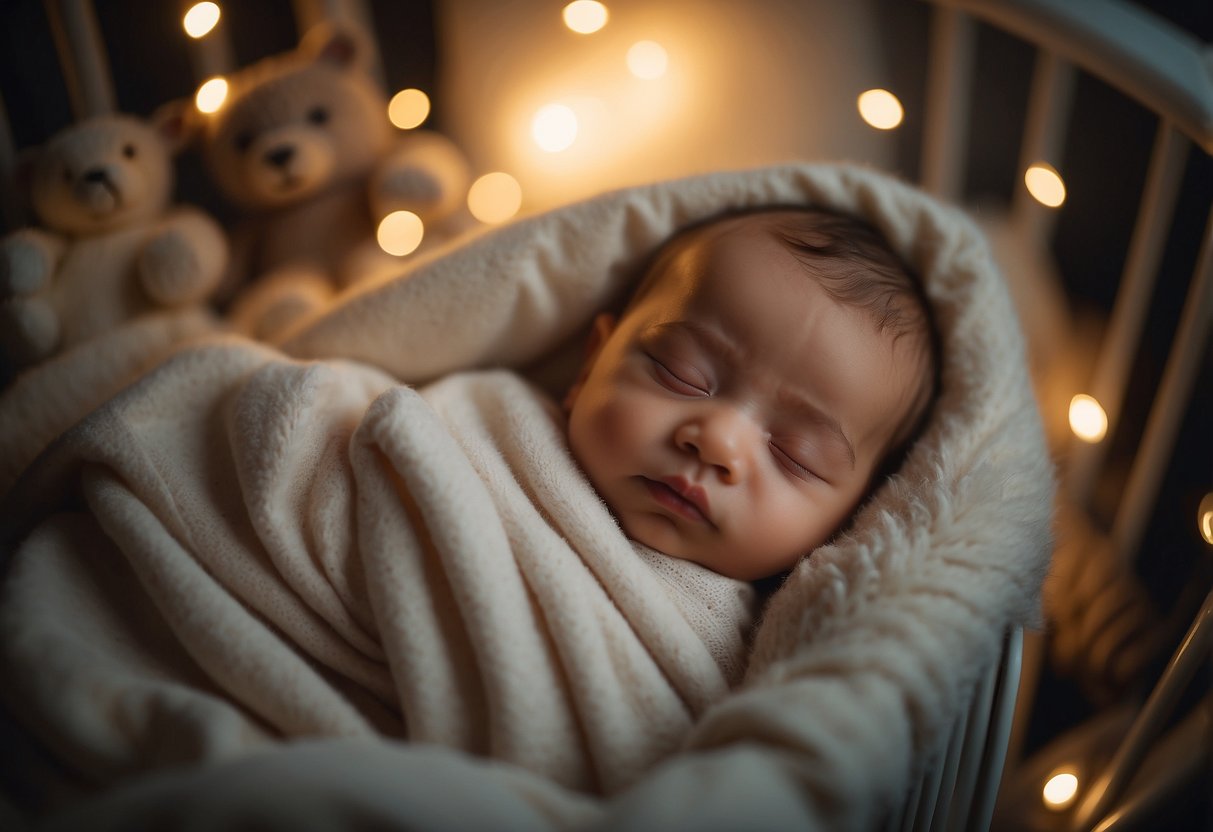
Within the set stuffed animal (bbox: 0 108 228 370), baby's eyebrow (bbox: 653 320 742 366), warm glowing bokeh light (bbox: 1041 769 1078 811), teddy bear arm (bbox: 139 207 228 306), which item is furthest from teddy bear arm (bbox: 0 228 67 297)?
warm glowing bokeh light (bbox: 1041 769 1078 811)

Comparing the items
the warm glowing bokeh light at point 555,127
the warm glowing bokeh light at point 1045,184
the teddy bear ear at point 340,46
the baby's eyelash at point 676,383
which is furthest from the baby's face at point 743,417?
the teddy bear ear at point 340,46

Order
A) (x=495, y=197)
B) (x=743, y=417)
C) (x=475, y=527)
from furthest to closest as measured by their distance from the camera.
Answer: (x=495, y=197) → (x=743, y=417) → (x=475, y=527)

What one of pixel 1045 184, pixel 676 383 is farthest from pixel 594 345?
pixel 1045 184

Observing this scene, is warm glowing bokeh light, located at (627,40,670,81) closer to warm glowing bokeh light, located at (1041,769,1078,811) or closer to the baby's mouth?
the baby's mouth

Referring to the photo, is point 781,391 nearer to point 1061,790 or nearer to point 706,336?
point 706,336

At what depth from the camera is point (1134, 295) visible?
1115 mm

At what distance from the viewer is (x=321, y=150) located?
1.18m

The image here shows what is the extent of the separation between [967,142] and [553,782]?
1222mm

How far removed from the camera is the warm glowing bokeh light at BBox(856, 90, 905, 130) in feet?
3.90

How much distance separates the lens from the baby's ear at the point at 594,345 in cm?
101

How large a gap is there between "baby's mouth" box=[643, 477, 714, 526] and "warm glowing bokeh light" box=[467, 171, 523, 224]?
0.70 m

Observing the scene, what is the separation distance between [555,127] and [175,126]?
0.56m

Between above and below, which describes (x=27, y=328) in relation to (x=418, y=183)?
below

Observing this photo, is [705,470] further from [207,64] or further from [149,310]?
[207,64]
